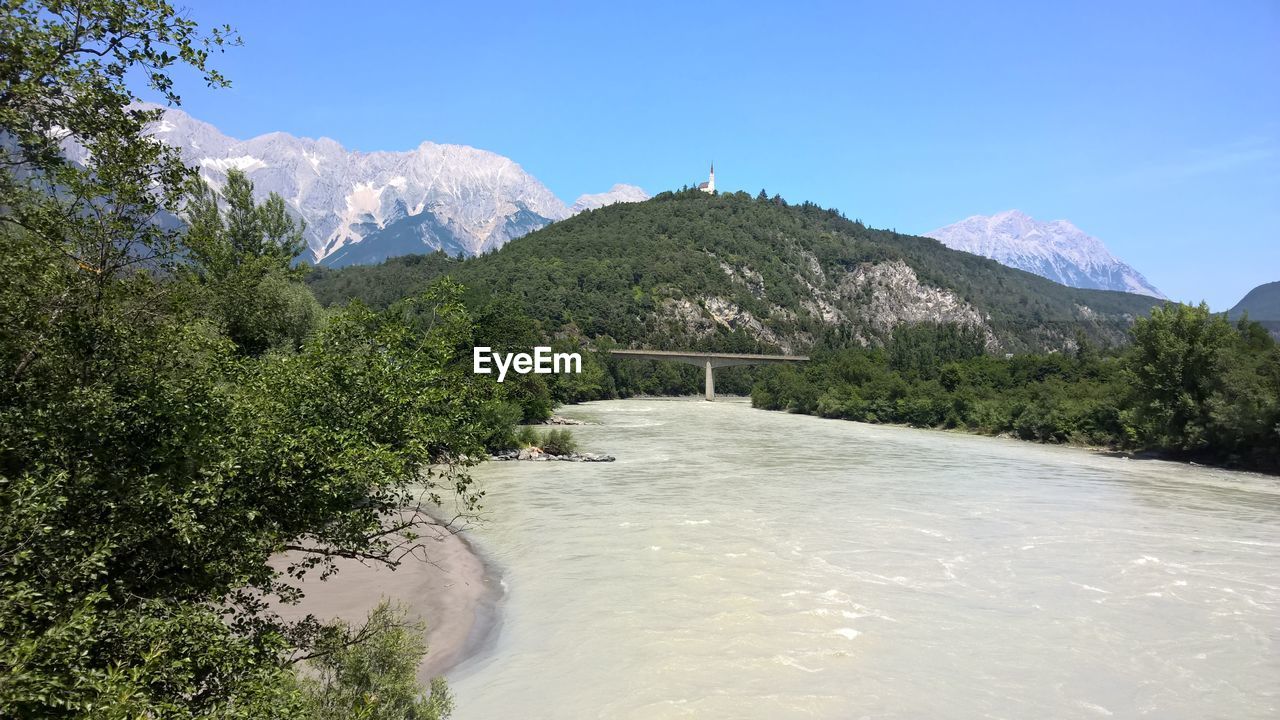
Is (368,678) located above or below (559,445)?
above

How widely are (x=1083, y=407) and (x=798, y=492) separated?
36.5 meters

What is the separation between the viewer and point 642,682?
42.7 feet

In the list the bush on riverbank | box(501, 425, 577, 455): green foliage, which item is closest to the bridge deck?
the bush on riverbank

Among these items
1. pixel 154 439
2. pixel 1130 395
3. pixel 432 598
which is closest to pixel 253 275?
pixel 432 598

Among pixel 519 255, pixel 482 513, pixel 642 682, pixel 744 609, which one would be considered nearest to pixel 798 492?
pixel 482 513

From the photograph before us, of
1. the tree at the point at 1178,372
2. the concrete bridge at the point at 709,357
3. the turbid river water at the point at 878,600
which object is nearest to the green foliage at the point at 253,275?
the turbid river water at the point at 878,600

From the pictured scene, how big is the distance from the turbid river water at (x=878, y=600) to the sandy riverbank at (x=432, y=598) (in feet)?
1.96

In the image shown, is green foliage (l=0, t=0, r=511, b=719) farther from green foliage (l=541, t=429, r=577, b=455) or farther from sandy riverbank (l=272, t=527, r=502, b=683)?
green foliage (l=541, t=429, r=577, b=455)

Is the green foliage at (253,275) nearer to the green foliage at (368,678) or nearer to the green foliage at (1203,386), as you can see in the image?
the green foliage at (368,678)

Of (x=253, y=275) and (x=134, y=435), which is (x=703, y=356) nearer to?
(x=253, y=275)

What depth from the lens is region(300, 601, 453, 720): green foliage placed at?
8508 mm

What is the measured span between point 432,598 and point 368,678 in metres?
8.71

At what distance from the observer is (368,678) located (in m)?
9.05

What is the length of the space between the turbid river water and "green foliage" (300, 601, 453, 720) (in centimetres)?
263
